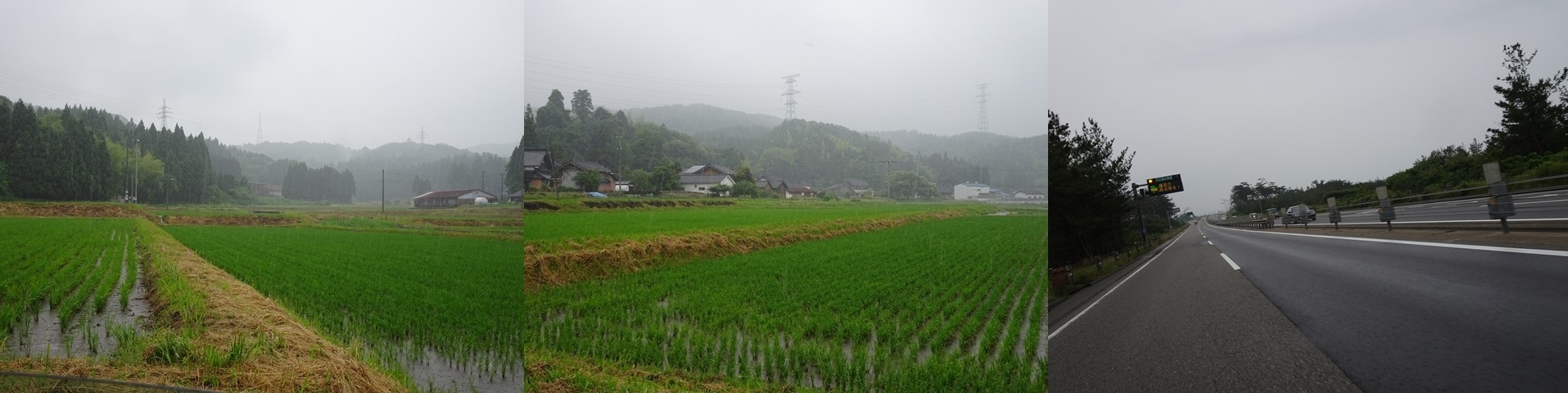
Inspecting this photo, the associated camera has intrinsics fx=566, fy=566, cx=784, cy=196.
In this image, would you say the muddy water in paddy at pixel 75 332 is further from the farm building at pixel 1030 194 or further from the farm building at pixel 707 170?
the farm building at pixel 1030 194

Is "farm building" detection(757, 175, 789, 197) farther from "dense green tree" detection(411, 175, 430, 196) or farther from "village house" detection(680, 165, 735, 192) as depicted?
"dense green tree" detection(411, 175, 430, 196)

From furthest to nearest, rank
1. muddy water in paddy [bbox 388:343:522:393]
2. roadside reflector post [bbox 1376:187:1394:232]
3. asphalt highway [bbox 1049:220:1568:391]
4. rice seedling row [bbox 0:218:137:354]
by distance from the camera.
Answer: rice seedling row [bbox 0:218:137:354]
muddy water in paddy [bbox 388:343:522:393]
roadside reflector post [bbox 1376:187:1394:232]
asphalt highway [bbox 1049:220:1568:391]

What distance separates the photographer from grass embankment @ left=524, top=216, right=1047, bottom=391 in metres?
2.52

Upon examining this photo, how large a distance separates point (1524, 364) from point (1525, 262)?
72cm

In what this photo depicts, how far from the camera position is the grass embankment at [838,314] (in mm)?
2516

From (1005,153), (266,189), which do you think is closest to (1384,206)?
(1005,153)

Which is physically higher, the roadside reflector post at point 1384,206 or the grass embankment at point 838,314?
the roadside reflector post at point 1384,206

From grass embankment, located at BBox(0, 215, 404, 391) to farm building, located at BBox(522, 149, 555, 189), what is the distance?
6.56 feet

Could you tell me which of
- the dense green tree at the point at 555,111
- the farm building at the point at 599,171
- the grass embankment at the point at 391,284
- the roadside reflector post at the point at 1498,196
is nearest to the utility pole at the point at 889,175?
the farm building at the point at 599,171

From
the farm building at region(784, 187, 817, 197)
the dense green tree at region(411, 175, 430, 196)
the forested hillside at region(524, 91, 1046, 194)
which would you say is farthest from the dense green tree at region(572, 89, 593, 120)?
the dense green tree at region(411, 175, 430, 196)

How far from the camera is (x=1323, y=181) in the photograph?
8.20 feet

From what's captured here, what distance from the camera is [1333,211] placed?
302 cm

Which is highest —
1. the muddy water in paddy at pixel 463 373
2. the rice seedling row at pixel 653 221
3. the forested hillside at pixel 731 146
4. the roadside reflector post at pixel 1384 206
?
the forested hillside at pixel 731 146

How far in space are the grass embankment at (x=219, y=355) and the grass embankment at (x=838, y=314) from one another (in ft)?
5.48
